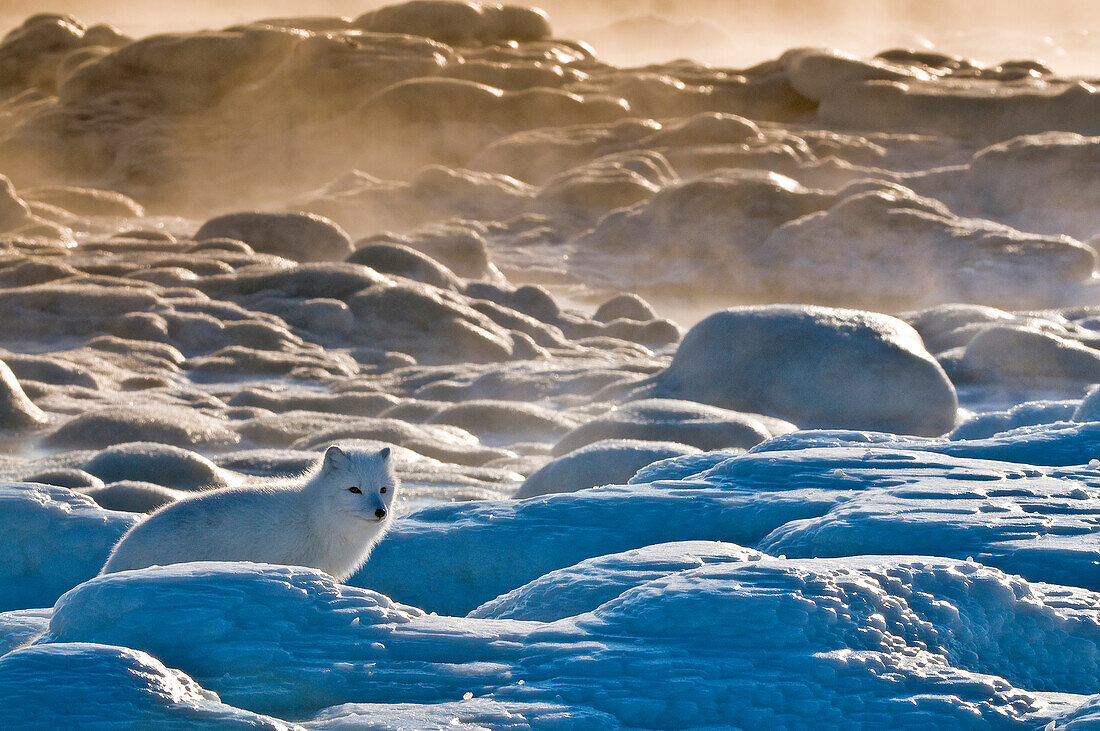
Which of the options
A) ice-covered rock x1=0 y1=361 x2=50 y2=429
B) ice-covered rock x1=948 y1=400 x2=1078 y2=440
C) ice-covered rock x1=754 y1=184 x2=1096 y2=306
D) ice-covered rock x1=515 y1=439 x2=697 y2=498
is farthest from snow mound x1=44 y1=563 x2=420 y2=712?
ice-covered rock x1=754 y1=184 x2=1096 y2=306

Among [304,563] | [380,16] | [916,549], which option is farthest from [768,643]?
[380,16]

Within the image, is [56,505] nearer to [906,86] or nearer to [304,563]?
[304,563]

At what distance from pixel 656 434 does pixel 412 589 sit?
4715mm

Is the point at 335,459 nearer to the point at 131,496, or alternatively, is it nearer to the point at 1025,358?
the point at 131,496

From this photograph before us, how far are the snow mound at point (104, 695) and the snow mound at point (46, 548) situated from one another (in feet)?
10.9

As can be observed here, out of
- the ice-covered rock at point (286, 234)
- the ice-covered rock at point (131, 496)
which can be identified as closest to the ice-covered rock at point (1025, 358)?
the ice-covered rock at point (131, 496)

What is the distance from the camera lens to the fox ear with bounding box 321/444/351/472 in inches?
204

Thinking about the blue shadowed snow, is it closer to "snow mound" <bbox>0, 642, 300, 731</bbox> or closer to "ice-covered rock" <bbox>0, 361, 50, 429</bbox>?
"snow mound" <bbox>0, 642, 300, 731</bbox>

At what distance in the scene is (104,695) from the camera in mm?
2801

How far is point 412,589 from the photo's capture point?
5.80 metres

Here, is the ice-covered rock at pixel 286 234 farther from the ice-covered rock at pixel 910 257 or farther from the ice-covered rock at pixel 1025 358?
the ice-covered rock at pixel 1025 358

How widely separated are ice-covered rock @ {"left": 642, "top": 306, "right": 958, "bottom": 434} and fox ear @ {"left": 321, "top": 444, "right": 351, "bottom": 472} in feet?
24.3

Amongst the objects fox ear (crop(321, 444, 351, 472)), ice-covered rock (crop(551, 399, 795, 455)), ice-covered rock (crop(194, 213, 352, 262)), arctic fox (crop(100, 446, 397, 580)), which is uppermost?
ice-covered rock (crop(194, 213, 352, 262))

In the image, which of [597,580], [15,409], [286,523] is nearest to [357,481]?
[286,523]
